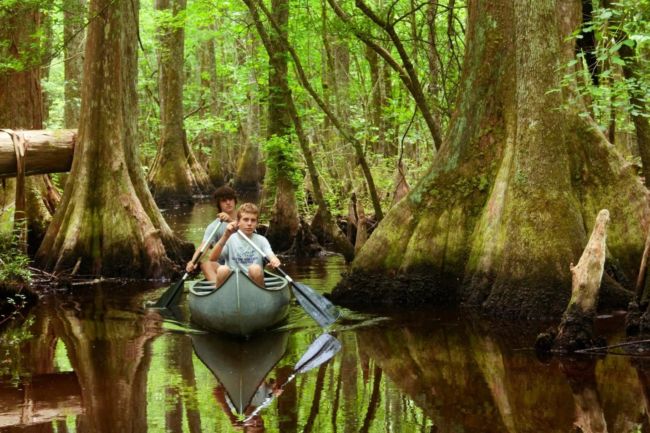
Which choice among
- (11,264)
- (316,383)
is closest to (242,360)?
(316,383)

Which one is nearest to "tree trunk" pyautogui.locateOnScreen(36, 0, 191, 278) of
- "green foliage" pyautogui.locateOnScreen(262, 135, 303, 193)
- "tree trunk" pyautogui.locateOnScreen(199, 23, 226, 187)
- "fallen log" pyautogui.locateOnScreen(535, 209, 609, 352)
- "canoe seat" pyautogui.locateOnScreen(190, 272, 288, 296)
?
"green foliage" pyautogui.locateOnScreen(262, 135, 303, 193)

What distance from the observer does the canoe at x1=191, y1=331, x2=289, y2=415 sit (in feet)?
22.9

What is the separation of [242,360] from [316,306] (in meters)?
2.17

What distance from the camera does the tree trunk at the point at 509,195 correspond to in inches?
382

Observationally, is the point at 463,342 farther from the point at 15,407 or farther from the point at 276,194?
the point at 276,194

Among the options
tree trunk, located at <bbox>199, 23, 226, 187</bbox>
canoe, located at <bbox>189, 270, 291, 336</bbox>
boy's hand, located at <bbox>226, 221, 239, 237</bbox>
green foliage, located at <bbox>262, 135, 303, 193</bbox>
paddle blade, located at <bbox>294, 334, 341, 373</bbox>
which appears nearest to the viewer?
paddle blade, located at <bbox>294, 334, 341, 373</bbox>

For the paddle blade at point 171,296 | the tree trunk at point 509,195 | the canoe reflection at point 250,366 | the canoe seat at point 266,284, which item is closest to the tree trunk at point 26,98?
the paddle blade at point 171,296

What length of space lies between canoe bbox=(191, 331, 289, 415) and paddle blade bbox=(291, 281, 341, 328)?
478 millimetres

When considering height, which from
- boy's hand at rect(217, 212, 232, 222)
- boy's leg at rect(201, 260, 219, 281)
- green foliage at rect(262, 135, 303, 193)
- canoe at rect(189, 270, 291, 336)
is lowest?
canoe at rect(189, 270, 291, 336)

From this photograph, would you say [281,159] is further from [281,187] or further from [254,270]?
[254,270]

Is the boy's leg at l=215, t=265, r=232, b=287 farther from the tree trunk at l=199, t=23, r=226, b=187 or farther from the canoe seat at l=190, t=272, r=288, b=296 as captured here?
the tree trunk at l=199, t=23, r=226, b=187

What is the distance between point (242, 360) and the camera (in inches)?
335

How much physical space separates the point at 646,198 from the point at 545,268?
186cm

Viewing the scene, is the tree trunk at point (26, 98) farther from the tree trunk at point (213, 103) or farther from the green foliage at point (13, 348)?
the tree trunk at point (213, 103)
